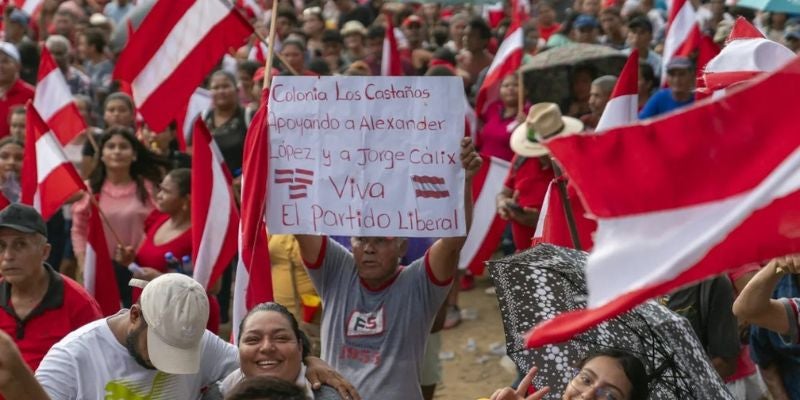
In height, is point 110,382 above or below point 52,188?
above

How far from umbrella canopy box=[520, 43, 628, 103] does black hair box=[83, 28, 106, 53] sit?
16.9 ft

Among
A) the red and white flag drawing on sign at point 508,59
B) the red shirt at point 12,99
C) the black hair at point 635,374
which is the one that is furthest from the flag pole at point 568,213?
the red shirt at point 12,99

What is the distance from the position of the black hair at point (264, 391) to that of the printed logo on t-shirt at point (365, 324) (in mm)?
1951

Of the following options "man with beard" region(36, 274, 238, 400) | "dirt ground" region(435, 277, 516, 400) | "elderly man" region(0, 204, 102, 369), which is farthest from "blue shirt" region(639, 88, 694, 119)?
"man with beard" region(36, 274, 238, 400)

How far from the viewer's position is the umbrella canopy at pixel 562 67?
11.2m

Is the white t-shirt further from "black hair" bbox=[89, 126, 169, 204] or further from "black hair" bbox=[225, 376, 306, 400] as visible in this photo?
"black hair" bbox=[89, 126, 169, 204]

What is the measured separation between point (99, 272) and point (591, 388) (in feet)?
13.3

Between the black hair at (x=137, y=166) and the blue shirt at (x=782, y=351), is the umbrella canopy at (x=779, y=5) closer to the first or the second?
the blue shirt at (x=782, y=351)

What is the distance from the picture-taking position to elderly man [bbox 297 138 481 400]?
596cm

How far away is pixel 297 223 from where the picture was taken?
6.03 m

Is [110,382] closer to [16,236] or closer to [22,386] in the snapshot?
[22,386]

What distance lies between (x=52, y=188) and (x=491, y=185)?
3.02 meters

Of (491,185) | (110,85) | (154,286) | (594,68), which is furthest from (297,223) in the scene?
(110,85)

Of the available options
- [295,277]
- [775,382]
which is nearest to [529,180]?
[295,277]
